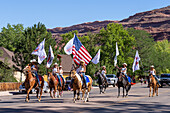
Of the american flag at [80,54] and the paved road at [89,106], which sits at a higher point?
the american flag at [80,54]

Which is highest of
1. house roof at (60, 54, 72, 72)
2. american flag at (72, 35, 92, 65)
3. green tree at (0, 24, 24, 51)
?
green tree at (0, 24, 24, 51)

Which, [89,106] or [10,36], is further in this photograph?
[10,36]

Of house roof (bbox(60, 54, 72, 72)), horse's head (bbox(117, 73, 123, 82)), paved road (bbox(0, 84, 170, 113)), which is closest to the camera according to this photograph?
paved road (bbox(0, 84, 170, 113))

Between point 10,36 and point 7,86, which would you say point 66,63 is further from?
point 7,86

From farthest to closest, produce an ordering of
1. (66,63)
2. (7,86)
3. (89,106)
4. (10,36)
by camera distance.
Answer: (10,36), (66,63), (7,86), (89,106)

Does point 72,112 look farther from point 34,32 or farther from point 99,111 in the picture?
point 34,32

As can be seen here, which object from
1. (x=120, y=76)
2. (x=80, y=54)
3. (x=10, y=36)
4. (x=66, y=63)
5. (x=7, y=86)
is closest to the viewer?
(x=80, y=54)

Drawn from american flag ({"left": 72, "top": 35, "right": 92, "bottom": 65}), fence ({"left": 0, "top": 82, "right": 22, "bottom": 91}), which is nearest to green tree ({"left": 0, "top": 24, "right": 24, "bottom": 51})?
fence ({"left": 0, "top": 82, "right": 22, "bottom": 91})

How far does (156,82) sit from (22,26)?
8220cm

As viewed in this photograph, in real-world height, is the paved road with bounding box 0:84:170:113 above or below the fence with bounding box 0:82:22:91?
below

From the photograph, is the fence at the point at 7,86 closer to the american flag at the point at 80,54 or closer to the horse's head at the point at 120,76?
the american flag at the point at 80,54

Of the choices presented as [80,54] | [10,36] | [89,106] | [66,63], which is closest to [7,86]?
[80,54]

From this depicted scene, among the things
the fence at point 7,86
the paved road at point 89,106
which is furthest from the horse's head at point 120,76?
the fence at point 7,86

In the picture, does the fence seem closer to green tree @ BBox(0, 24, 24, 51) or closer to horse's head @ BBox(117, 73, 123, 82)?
horse's head @ BBox(117, 73, 123, 82)
